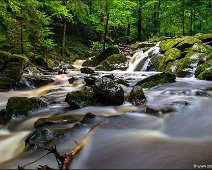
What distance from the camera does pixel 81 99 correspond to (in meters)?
7.06

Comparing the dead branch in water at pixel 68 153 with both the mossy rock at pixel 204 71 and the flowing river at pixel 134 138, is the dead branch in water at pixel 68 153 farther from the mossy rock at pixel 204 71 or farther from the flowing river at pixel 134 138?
the mossy rock at pixel 204 71

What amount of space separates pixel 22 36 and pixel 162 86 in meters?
9.25

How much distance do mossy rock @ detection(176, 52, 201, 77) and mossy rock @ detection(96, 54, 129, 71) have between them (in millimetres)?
4534

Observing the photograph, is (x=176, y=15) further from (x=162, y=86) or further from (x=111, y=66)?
(x=162, y=86)

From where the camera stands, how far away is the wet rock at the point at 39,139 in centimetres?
434

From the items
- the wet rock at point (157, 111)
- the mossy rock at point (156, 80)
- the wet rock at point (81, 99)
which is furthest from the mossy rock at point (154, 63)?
the wet rock at point (157, 111)

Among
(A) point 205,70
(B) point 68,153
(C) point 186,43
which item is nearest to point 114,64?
(C) point 186,43

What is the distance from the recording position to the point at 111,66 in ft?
56.7

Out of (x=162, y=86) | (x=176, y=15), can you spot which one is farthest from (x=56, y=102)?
(x=176, y=15)

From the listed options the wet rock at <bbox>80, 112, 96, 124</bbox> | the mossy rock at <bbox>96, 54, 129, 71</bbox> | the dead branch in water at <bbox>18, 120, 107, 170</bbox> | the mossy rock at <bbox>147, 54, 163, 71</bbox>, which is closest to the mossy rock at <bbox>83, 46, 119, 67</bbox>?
the mossy rock at <bbox>96, 54, 129, 71</bbox>

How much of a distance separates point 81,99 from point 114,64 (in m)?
10.7

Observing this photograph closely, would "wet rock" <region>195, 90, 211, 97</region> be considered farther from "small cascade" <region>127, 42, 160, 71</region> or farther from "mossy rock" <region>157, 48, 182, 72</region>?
"small cascade" <region>127, 42, 160, 71</region>

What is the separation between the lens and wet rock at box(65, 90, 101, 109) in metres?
6.91

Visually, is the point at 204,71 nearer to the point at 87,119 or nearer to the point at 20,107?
the point at 87,119
